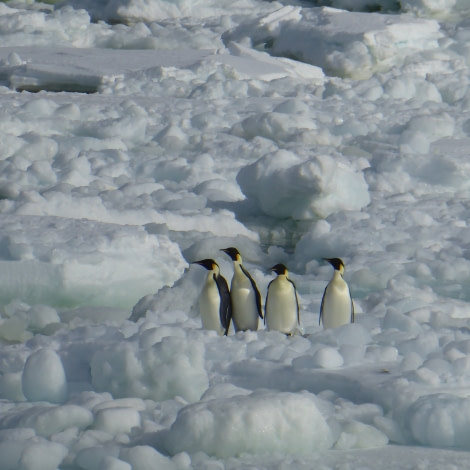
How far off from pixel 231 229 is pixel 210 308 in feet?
4.63

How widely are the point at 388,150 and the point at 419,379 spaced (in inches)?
142

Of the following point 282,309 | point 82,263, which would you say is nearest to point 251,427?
point 282,309

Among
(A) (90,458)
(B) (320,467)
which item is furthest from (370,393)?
(A) (90,458)

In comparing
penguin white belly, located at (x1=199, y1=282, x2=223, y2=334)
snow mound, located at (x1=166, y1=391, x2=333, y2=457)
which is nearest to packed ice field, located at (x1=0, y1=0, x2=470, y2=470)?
snow mound, located at (x1=166, y1=391, x2=333, y2=457)

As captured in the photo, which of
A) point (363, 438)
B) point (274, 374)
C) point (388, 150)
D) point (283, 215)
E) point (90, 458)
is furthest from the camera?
point (388, 150)

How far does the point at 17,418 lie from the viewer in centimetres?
292

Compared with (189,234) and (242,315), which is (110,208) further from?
(242,315)

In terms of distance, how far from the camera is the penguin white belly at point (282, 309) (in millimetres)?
4016

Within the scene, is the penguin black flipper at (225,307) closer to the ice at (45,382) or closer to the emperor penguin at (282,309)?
the emperor penguin at (282,309)

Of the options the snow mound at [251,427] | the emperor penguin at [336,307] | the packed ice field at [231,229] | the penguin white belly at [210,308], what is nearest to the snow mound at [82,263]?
the packed ice field at [231,229]

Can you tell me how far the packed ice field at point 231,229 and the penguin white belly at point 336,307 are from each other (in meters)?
0.16

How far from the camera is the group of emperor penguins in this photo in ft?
13.3

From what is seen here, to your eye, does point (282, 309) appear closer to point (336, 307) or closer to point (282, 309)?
point (282, 309)

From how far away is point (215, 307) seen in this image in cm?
409
